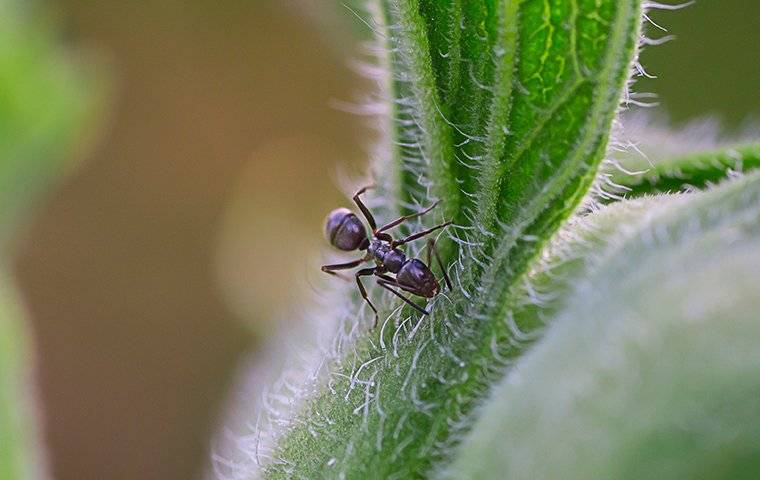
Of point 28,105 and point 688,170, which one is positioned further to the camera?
point 28,105

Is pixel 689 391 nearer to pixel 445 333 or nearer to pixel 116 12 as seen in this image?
pixel 445 333

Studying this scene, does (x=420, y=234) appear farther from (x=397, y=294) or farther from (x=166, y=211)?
(x=166, y=211)

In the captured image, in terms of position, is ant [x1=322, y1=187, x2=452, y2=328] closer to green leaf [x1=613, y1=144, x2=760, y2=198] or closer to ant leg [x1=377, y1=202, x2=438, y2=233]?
ant leg [x1=377, y1=202, x2=438, y2=233]

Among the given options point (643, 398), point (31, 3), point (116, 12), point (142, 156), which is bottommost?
point (142, 156)

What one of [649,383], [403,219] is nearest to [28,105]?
[403,219]

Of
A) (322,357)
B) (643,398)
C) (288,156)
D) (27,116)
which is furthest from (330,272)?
(288,156)
